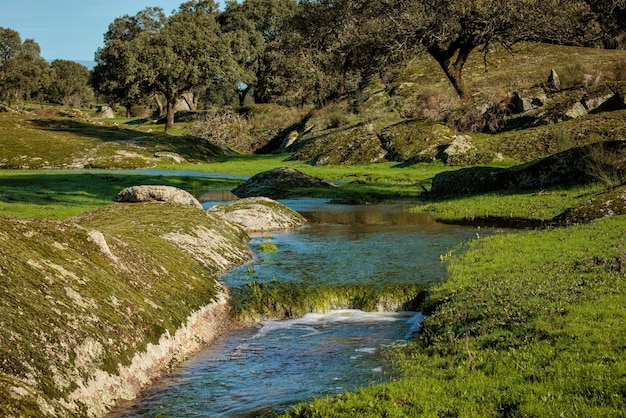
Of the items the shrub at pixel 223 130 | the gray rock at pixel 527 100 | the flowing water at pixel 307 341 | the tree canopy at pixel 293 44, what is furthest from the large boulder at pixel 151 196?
the shrub at pixel 223 130

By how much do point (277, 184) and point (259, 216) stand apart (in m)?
16.2

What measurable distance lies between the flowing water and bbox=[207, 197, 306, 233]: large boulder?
293 centimetres

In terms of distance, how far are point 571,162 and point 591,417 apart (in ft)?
94.3

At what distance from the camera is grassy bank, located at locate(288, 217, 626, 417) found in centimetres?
884

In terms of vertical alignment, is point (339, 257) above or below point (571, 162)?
below

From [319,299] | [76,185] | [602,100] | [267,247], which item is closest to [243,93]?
[602,100]

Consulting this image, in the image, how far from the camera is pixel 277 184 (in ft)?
153

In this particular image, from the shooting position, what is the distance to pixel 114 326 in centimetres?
1172

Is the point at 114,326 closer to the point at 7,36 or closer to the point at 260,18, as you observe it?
the point at 260,18

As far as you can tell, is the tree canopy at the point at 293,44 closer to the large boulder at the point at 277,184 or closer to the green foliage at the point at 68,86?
the green foliage at the point at 68,86

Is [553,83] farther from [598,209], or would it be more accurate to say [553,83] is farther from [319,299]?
[319,299]

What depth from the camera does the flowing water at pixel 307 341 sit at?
1070 cm

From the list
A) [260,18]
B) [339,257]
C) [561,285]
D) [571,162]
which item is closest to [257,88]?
[260,18]

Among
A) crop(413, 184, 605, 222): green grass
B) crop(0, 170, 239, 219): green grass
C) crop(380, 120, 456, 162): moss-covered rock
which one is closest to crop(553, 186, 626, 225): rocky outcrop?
crop(413, 184, 605, 222): green grass
